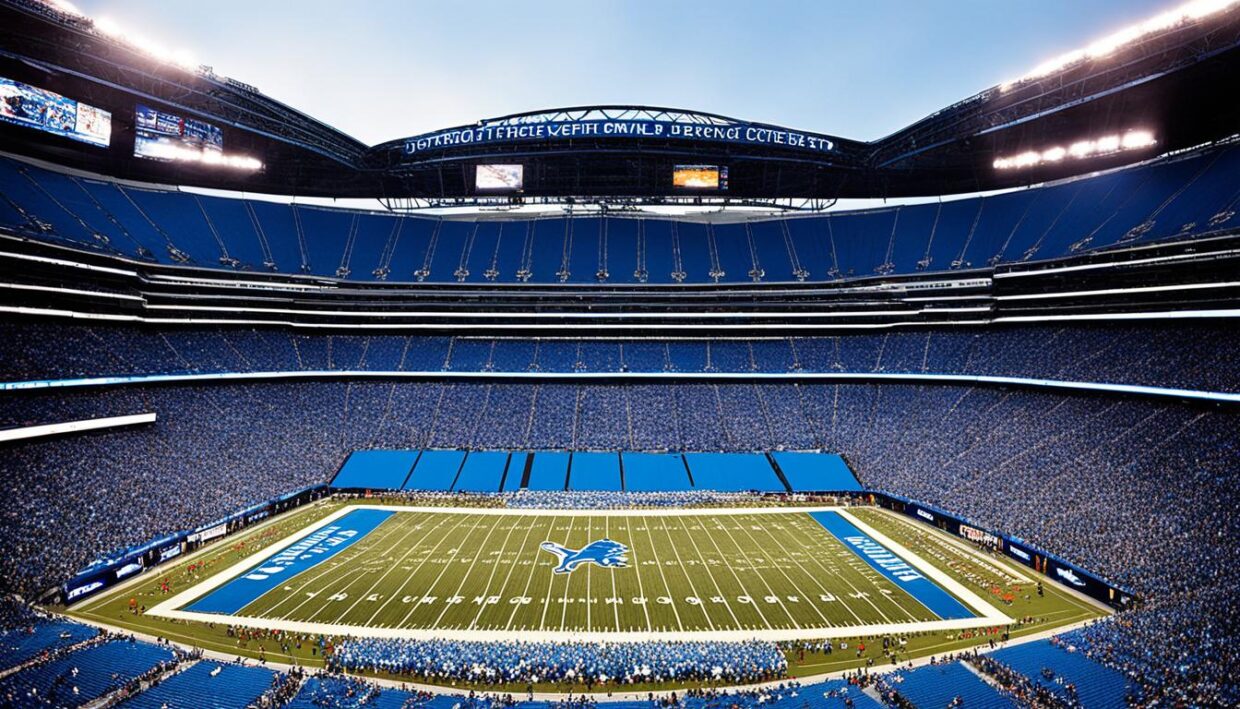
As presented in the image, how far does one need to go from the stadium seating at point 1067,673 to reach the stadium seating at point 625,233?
96.0 feet

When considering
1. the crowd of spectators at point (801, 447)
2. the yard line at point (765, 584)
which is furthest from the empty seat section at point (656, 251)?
the yard line at point (765, 584)

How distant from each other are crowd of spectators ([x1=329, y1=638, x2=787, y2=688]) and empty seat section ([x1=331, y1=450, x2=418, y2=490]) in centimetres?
2167

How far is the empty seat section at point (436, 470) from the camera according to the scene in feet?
132

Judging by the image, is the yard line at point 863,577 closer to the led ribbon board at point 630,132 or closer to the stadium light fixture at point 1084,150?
the led ribbon board at point 630,132

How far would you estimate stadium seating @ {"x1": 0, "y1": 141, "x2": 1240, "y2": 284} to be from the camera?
4022 cm

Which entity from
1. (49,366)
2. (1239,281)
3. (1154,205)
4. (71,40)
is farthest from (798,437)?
(71,40)

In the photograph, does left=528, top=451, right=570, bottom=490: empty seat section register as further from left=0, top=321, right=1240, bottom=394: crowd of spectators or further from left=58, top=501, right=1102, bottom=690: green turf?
left=58, top=501, right=1102, bottom=690: green turf


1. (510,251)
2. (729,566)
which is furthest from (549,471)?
(510,251)

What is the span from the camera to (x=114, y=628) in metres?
21.5

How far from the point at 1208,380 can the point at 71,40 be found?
203ft

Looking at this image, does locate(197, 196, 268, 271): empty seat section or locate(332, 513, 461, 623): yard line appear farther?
locate(197, 196, 268, 271): empty seat section

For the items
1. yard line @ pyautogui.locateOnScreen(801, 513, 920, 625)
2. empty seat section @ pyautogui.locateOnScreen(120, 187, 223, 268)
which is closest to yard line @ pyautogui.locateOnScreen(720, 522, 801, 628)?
yard line @ pyautogui.locateOnScreen(801, 513, 920, 625)

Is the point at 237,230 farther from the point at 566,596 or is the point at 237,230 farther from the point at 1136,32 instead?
the point at 1136,32

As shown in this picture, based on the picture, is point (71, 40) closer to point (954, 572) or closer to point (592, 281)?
point (592, 281)
